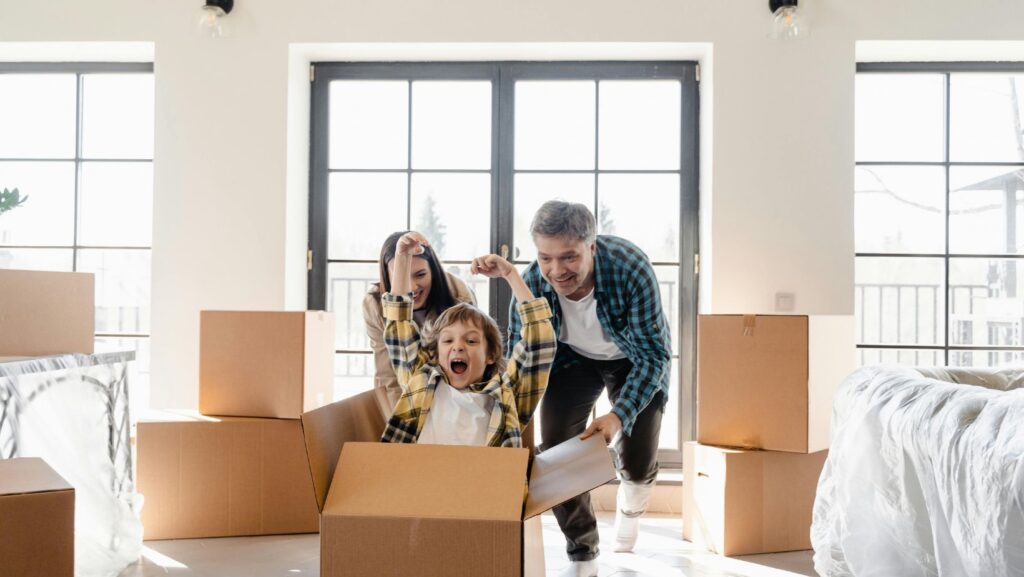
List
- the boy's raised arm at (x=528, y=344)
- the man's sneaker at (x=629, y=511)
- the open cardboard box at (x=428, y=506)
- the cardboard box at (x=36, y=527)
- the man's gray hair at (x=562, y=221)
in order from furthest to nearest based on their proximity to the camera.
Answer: the man's sneaker at (x=629, y=511)
the man's gray hair at (x=562, y=221)
the boy's raised arm at (x=528, y=344)
the open cardboard box at (x=428, y=506)
the cardboard box at (x=36, y=527)

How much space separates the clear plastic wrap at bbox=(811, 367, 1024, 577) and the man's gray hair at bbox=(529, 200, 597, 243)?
2.50ft

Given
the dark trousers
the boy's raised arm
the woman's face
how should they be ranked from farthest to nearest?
the woman's face, the dark trousers, the boy's raised arm

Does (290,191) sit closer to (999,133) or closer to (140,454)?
(140,454)

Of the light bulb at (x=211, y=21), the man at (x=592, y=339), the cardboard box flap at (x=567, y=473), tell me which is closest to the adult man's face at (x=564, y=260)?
the man at (x=592, y=339)

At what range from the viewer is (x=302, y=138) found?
10.2 ft

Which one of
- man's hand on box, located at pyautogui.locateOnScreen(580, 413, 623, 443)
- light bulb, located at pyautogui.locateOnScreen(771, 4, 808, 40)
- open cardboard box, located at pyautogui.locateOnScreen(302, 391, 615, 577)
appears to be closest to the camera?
open cardboard box, located at pyautogui.locateOnScreen(302, 391, 615, 577)

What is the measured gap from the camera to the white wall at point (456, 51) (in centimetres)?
286

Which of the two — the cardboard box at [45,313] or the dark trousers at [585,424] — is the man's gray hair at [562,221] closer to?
the dark trousers at [585,424]

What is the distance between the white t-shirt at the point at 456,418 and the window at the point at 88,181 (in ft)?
6.70

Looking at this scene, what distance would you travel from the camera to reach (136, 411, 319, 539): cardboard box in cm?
246

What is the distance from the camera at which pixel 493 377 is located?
5.83 ft

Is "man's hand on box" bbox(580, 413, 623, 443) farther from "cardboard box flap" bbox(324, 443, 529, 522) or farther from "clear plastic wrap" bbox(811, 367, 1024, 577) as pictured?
"clear plastic wrap" bbox(811, 367, 1024, 577)

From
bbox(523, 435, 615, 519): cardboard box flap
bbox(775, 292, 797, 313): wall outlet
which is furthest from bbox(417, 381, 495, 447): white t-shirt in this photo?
bbox(775, 292, 797, 313): wall outlet

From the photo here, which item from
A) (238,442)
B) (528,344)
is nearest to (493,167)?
(238,442)
